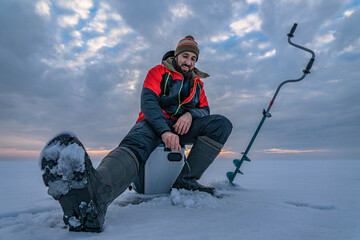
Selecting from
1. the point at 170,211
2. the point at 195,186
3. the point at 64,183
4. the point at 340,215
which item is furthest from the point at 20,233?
the point at 340,215

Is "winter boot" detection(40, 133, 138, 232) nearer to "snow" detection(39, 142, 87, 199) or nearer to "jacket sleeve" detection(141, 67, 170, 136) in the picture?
"snow" detection(39, 142, 87, 199)

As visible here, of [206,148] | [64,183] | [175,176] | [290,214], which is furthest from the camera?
[175,176]

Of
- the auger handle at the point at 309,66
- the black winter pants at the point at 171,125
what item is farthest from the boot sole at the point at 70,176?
the auger handle at the point at 309,66

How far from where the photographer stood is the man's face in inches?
79.4

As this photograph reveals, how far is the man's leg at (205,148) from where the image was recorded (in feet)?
5.51

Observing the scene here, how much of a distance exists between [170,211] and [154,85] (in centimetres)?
97

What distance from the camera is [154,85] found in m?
1.74

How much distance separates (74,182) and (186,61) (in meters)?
1.53

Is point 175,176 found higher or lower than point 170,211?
higher

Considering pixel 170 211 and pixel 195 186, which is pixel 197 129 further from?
pixel 170 211

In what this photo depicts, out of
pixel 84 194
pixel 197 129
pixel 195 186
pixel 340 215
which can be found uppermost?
pixel 197 129

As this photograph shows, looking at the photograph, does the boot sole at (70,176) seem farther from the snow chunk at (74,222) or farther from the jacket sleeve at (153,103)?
the jacket sleeve at (153,103)

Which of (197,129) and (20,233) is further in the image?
(197,129)

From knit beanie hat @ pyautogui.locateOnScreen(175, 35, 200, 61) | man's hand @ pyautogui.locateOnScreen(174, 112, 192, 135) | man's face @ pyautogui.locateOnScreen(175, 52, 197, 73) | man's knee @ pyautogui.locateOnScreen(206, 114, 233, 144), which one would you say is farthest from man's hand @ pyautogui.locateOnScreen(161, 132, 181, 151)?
knit beanie hat @ pyautogui.locateOnScreen(175, 35, 200, 61)
